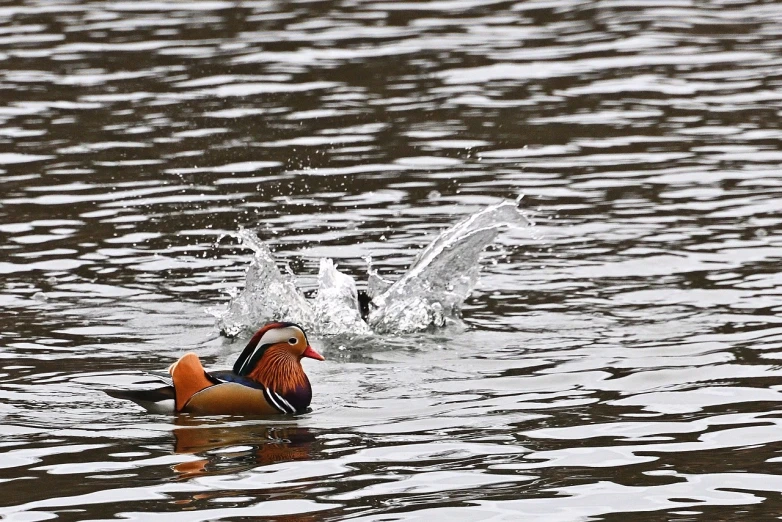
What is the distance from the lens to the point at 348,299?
1168 centimetres

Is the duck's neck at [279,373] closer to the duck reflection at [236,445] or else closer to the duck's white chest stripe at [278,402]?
the duck's white chest stripe at [278,402]

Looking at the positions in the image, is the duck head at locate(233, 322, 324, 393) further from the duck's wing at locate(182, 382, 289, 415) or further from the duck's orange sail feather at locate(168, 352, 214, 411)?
the duck's orange sail feather at locate(168, 352, 214, 411)

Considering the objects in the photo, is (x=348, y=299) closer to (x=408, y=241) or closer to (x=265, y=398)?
(x=408, y=241)

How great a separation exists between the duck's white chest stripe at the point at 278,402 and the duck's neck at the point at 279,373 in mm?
41

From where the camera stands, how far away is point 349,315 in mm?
11609

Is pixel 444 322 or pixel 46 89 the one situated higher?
pixel 46 89

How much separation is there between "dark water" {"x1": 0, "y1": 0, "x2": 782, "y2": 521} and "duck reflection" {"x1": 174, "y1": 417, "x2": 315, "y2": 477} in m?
0.02

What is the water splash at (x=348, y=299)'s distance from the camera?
1161 centimetres

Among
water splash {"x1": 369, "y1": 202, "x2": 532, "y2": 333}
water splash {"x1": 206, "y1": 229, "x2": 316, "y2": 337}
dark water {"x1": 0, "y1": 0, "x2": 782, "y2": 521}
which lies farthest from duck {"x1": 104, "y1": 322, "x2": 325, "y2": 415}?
water splash {"x1": 369, "y1": 202, "x2": 532, "y2": 333}

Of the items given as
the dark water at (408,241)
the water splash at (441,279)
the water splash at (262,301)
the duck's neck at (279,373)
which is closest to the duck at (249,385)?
the duck's neck at (279,373)

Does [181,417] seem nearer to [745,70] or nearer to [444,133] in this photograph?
[444,133]

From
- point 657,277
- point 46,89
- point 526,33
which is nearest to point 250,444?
point 657,277

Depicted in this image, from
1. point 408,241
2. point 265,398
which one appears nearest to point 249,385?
point 265,398

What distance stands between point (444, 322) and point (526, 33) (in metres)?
11.4
